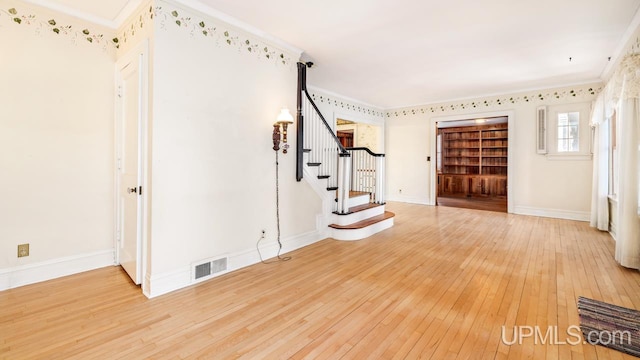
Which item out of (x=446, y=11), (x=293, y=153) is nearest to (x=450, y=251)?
(x=293, y=153)

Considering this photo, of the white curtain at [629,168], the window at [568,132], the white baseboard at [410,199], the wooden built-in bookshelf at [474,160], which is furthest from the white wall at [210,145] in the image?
the wooden built-in bookshelf at [474,160]

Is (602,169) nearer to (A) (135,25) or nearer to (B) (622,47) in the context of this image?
(B) (622,47)

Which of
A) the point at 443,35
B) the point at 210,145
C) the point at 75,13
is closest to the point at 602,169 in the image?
the point at 443,35

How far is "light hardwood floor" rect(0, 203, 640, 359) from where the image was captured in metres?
1.86

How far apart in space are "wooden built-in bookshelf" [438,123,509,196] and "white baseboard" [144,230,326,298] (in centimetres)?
749

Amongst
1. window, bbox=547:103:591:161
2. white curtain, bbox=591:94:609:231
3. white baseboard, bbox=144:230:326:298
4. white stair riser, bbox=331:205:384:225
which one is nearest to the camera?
white baseboard, bbox=144:230:326:298

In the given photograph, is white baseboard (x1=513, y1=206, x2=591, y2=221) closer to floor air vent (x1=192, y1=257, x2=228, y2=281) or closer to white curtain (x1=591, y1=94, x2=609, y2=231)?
white curtain (x1=591, y1=94, x2=609, y2=231)

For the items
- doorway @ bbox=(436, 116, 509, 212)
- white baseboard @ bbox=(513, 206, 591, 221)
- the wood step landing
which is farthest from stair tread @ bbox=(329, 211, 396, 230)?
doorway @ bbox=(436, 116, 509, 212)

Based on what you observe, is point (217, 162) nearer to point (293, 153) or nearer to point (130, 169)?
point (130, 169)

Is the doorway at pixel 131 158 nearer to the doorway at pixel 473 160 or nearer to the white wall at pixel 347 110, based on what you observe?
the white wall at pixel 347 110

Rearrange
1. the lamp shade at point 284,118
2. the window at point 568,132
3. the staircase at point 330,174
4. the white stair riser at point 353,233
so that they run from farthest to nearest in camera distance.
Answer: the window at point 568,132
the white stair riser at point 353,233
the staircase at point 330,174
the lamp shade at point 284,118

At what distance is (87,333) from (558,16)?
5.22m

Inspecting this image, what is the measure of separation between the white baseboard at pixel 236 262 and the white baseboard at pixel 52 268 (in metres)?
1.10

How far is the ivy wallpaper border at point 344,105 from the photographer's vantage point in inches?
255
